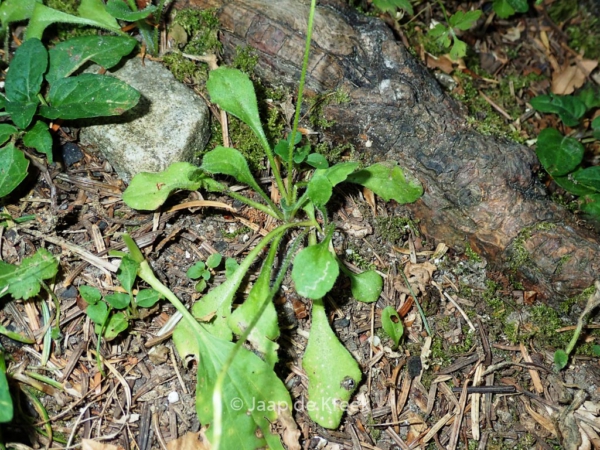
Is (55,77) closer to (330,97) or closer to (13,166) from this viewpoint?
(13,166)

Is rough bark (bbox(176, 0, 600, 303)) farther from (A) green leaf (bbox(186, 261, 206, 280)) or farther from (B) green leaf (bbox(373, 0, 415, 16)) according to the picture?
(A) green leaf (bbox(186, 261, 206, 280))

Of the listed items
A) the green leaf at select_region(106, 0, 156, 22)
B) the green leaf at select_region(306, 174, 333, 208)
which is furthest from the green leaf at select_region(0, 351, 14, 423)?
the green leaf at select_region(106, 0, 156, 22)

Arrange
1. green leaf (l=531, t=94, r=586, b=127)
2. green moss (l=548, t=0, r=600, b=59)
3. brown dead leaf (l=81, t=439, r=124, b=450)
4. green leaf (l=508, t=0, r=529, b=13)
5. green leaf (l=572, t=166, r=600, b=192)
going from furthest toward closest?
green moss (l=548, t=0, r=600, b=59) → green leaf (l=508, t=0, r=529, b=13) → green leaf (l=531, t=94, r=586, b=127) → green leaf (l=572, t=166, r=600, b=192) → brown dead leaf (l=81, t=439, r=124, b=450)

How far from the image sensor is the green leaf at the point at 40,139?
2.29m

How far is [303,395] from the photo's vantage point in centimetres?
219

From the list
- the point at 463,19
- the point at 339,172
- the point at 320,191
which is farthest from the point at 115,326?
the point at 463,19

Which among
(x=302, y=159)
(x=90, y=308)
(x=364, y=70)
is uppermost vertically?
(x=364, y=70)

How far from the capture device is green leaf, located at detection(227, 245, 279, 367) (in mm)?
2115

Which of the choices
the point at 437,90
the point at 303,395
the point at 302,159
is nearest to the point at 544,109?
the point at 437,90

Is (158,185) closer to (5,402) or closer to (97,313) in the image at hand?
(97,313)

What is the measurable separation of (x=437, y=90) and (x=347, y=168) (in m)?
0.79

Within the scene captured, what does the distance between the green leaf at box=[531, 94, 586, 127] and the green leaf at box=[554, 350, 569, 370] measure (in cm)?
139

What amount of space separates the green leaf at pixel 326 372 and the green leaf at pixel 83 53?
5.02 ft

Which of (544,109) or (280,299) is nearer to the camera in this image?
(280,299)
